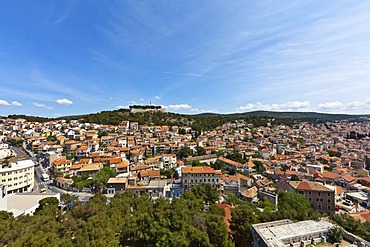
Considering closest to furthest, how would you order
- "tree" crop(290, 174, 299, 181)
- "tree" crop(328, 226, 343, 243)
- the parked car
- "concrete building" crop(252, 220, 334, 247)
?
"concrete building" crop(252, 220, 334, 247) → "tree" crop(328, 226, 343, 243) → the parked car → "tree" crop(290, 174, 299, 181)

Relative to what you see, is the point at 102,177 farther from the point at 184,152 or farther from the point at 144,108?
the point at 144,108

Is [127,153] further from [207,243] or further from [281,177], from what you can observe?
[207,243]

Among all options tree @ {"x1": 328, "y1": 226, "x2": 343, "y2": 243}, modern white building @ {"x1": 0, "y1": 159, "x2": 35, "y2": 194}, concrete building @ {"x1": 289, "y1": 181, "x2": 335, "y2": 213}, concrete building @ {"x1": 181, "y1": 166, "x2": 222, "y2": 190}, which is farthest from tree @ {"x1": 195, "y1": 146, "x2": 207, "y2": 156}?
tree @ {"x1": 328, "y1": 226, "x2": 343, "y2": 243}

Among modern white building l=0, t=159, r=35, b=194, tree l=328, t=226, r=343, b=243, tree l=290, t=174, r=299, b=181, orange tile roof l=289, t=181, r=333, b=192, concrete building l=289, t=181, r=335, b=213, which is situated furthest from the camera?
tree l=290, t=174, r=299, b=181

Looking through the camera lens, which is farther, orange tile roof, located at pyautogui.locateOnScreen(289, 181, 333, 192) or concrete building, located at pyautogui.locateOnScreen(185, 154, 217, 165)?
concrete building, located at pyautogui.locateOnScreen(185, 154, 217, 165)

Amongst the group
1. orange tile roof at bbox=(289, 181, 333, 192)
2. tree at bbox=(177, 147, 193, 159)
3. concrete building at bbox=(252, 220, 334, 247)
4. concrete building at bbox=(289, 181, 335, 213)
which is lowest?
concrete building at bbox=(289, 181, 335, 213)

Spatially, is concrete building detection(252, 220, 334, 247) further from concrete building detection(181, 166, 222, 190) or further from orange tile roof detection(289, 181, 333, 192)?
Result: orange tile roof detection(289, 181, 333, 192)

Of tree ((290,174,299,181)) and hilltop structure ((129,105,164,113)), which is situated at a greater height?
hilltop structure ((129,105,164,113))
